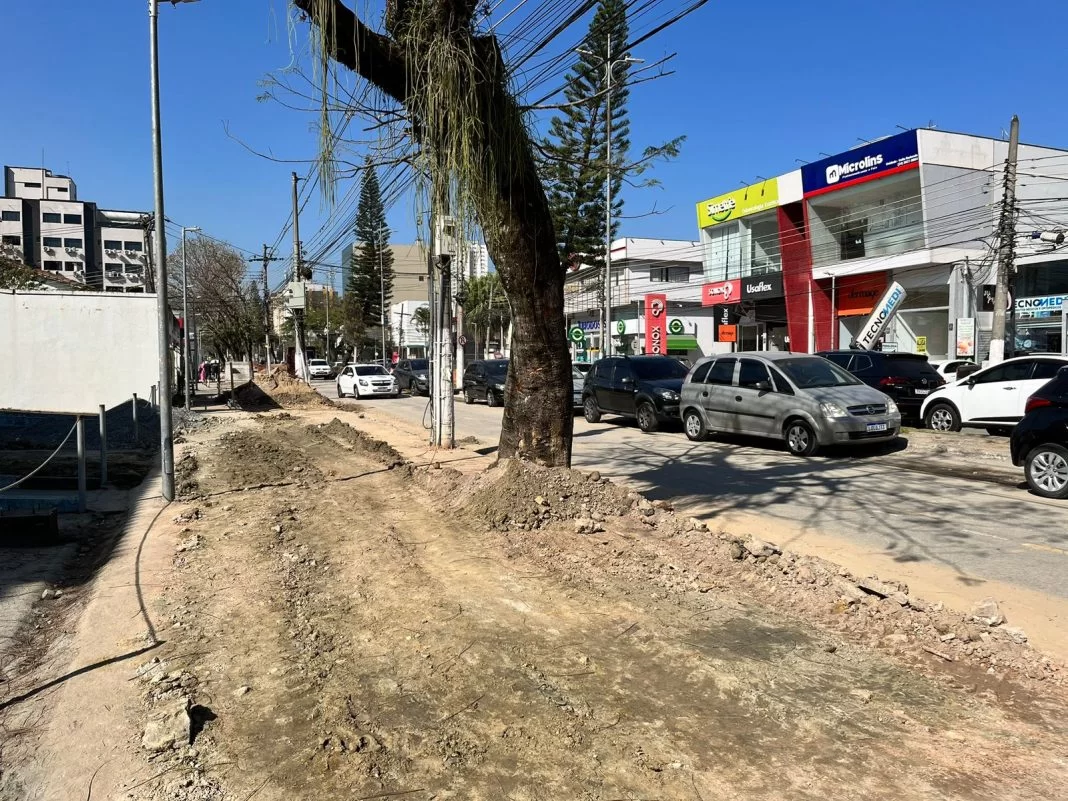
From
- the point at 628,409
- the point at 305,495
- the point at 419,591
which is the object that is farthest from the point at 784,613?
the point at 628,409

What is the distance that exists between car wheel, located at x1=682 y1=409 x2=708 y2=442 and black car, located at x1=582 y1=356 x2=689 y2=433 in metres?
1.32

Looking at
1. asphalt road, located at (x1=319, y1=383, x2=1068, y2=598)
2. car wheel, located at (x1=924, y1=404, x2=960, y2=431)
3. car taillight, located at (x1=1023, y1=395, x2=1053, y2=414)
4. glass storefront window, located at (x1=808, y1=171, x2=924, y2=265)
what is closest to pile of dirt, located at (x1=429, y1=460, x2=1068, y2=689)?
asphalt road, located at (x1=319, y1=383, x2=1068, y2=598)

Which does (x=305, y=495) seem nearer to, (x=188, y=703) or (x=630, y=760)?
(x=188, y=703)

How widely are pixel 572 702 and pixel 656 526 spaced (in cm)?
326

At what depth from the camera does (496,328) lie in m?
72.2

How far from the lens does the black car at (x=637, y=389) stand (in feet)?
56.3

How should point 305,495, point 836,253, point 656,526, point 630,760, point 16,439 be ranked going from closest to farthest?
point 630,760 < point 656,526 < point 305,495 < point 16,439 < point 836,253

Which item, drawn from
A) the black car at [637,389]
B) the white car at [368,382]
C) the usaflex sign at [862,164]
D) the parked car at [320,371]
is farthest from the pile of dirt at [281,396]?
the parked car at [320,371]

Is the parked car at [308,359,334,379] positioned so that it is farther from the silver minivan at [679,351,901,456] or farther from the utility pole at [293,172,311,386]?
the silver minivan at [679,351,901,456]

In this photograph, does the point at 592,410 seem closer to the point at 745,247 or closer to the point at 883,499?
the point at 883,499

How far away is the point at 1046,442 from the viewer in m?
8.77

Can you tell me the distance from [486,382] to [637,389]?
398 inches

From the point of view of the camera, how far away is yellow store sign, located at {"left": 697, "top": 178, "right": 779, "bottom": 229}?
37.3 meters

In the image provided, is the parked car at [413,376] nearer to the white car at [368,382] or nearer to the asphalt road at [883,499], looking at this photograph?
the white car at [368,382]
